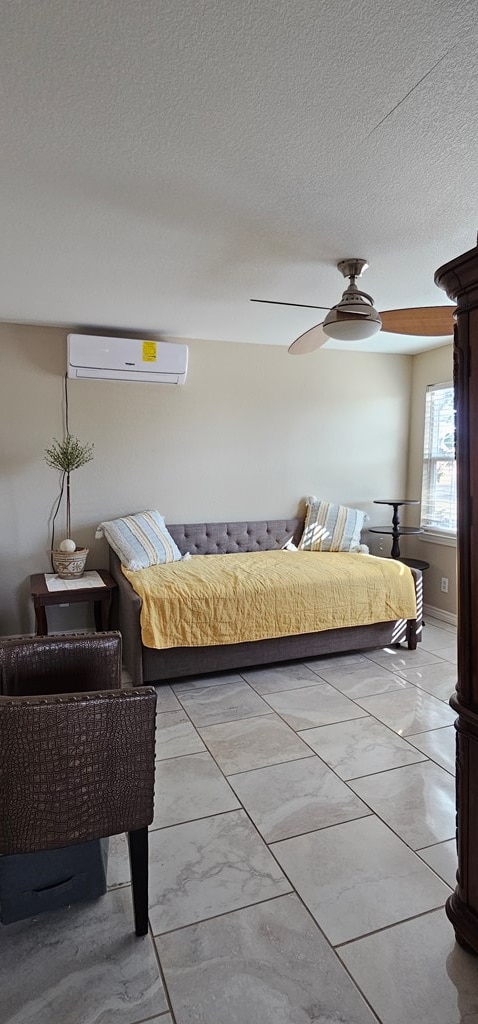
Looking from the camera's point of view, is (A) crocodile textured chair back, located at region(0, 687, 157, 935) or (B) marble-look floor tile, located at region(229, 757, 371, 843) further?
(B) marble-look floor tile, located at region(229, 757, 371, 843)

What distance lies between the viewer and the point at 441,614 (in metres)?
4.60

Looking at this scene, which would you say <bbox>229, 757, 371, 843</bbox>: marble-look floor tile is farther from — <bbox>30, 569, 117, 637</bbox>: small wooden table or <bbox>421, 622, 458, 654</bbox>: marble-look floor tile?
<bbox>421, 622, 458, 654</bbox>: marble-look floor tile

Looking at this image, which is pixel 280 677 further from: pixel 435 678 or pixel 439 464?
pixel 439 464

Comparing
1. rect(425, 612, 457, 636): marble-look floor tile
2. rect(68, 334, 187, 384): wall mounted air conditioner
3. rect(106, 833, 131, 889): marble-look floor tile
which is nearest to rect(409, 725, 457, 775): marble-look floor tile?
rect(106, 833, 131, 889): marble-look floor tile

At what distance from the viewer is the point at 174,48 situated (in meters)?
1.27

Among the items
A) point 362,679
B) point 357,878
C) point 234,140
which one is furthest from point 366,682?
point 234,140

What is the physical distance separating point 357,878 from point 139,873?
0.73 meters

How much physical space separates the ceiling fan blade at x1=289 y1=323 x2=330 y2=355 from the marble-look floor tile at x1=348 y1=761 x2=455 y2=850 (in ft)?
7.11

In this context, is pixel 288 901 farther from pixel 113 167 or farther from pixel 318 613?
pixel 113 167

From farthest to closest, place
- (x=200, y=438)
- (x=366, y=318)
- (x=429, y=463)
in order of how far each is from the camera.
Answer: (x=429, y=463), (x=200, y=438), (x=366, y=318)

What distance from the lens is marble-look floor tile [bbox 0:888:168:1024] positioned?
1.30m

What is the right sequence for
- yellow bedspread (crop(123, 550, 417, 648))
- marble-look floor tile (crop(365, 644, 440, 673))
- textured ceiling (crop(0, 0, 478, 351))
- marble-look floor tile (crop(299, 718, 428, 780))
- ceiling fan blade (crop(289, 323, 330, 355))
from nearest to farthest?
textured ceiling (crop(0, 0, 478, 351)) < marble-look floor tile (crop(299, 718, 428, 780)) < ceiling fan blade (crop(289, 323, 330, 355)) < yellow bedspread (crop(123, 550, 417, 648)) < marble-look floor tile (crop(365, 644, 440, 673))

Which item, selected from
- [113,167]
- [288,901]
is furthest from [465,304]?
[288,901]

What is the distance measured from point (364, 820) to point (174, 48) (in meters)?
2.47
